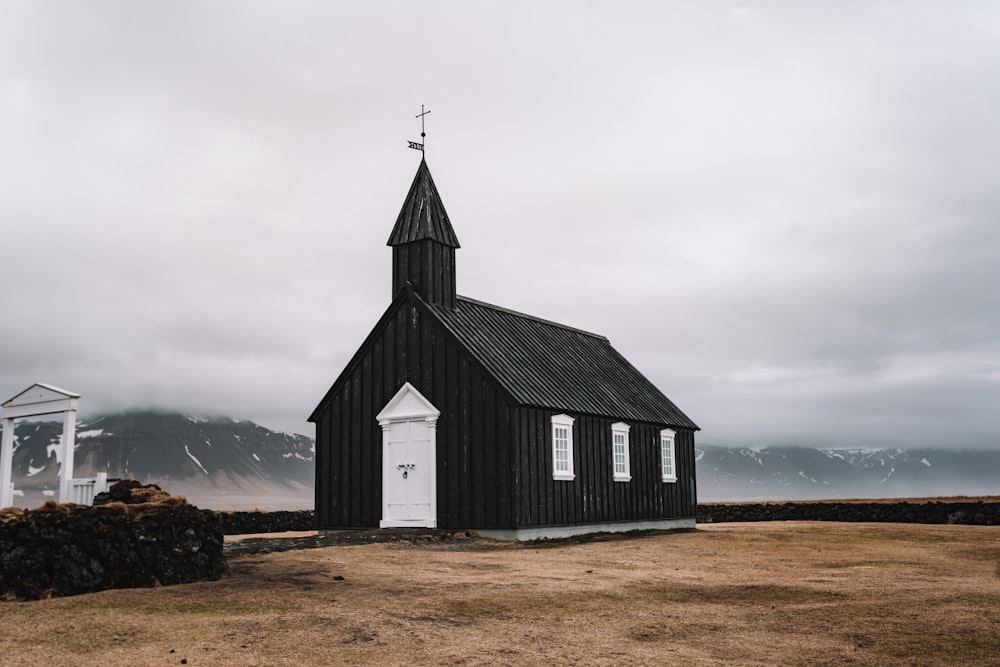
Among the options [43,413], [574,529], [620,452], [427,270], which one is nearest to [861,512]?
[620,452]

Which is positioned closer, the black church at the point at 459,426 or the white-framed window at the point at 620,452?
the black church at the point at 459,426

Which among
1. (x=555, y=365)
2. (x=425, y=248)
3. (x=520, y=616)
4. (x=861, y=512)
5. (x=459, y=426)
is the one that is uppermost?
(x=425, y=248)

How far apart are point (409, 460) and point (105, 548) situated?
45.4 feet

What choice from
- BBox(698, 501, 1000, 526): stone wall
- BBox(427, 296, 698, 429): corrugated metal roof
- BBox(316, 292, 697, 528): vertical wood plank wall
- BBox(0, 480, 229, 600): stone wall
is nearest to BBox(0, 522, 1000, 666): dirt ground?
BBox(0, 480, 229, 600): stone wall

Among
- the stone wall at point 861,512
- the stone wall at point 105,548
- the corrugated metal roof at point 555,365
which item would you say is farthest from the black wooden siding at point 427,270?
the stone wall at point 861,512

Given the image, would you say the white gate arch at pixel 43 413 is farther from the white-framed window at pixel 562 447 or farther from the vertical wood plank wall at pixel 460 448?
the white-framed window at pixel 562 447

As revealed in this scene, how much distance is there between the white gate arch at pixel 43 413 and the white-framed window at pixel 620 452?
1659cm

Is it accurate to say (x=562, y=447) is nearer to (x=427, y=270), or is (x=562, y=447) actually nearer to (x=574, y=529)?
(x=574, y=529)

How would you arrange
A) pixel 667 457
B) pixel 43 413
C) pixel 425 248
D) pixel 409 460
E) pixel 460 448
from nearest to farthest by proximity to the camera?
pixel 43 413, pixel 460 448, pixel 409 460, pixel 425 248, pixel 667 457

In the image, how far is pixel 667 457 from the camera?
113 ft

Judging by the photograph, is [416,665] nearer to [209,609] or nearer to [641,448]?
[209,609]

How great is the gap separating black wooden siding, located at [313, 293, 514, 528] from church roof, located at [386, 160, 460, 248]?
2076mm

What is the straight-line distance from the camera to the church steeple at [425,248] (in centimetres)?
2814

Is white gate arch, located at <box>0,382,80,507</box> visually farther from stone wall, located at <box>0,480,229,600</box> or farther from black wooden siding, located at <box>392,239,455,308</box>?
black wooden siding, located at <box>392,239,455,308</box>
